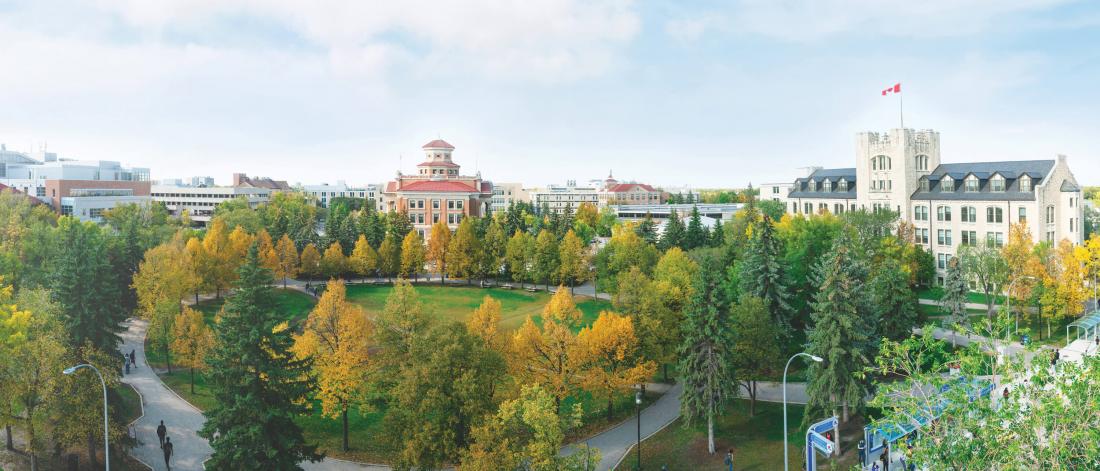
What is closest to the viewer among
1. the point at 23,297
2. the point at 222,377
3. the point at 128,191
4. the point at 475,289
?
the point at 222,377

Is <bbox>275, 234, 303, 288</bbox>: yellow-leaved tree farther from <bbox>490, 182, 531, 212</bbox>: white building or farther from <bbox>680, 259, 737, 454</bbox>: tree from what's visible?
<bbox>490, 182, 531, 212</bbox>: white building

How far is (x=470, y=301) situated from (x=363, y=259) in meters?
13.2

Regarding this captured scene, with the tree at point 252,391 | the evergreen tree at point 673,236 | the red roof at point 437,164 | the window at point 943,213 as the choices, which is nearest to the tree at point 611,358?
the tree at point 252,391

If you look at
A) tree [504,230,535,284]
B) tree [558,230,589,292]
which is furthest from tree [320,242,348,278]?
tree [558,230,589,292]

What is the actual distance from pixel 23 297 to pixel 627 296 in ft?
89.3

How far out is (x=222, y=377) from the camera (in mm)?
25875

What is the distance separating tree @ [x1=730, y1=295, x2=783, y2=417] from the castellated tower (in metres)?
39.4

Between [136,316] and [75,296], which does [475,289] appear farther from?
[75,296]

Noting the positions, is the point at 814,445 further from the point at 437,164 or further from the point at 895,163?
the point at 437,164

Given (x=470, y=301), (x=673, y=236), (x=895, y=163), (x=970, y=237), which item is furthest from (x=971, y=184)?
(x=470, y=301)

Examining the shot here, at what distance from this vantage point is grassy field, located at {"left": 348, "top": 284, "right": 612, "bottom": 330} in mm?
58156

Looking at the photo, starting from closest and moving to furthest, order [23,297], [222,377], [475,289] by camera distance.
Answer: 1. [222,377]
2. [23,297]
3. [475,289]

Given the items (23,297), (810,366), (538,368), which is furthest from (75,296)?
(810,366)

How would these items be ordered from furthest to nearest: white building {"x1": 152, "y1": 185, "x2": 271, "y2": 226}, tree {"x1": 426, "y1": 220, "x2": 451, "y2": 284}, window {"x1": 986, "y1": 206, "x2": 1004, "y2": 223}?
1. white building {"x1": 152, "y1": 185, "x2": 271, "y2": 226}
2. tree {"x1": 426, "y1": 220, "x2": 451, "y2": 284}
3. window {"x1": 986, "y1": 206, "x2": 1004, "y2": 223}
